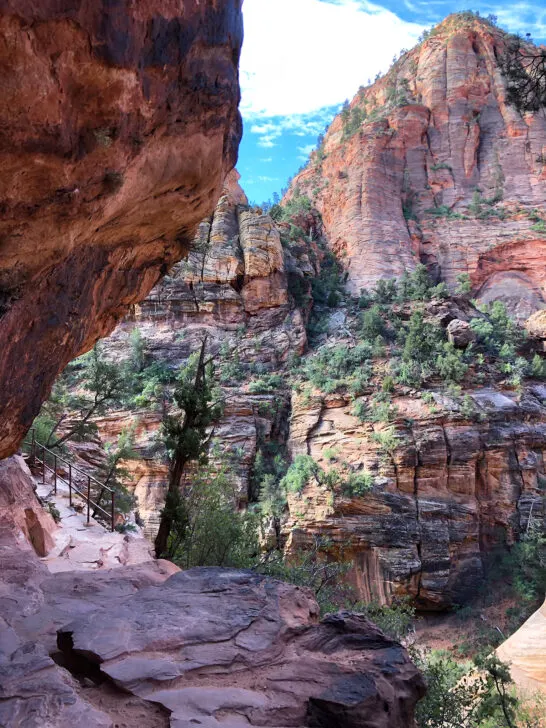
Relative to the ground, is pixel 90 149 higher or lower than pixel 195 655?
higher

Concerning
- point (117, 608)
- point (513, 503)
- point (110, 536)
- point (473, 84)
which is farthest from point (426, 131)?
point (117, 608)

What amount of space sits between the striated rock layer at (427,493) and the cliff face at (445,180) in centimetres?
1468

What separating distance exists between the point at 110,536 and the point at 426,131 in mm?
45015

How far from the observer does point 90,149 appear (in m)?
4.11

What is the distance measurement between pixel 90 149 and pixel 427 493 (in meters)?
22.2

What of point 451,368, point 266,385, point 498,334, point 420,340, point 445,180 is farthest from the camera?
point 445,180

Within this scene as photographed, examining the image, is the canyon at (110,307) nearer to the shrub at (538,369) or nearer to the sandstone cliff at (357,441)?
the sandstone cliff at (357,441)

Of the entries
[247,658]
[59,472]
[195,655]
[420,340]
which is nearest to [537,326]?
[420,340]

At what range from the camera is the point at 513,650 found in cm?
1435

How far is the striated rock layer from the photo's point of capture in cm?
2186

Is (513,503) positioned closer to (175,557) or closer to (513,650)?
(513,650)

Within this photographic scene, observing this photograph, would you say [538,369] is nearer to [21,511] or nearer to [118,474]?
[118,474]

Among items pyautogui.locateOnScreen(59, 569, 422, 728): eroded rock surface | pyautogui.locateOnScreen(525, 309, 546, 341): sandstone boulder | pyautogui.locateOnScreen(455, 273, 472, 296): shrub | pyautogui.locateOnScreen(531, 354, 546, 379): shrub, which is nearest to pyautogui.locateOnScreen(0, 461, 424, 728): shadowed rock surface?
pyautogui.locateOnScreen(59, 569, 422, 728): eroded rock surface

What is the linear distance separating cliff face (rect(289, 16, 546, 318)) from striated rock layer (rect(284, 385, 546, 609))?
1468 centimetres
